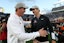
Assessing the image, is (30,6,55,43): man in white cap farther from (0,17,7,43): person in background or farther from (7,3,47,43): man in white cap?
(7,3,47,43): man in white cap

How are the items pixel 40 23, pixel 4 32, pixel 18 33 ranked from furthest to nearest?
1. pixel 4 32
2. pixel 40 23
3. pixel 18 33

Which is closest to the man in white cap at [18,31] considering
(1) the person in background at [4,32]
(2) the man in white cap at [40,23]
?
(2) the man in white cap at [40,23]

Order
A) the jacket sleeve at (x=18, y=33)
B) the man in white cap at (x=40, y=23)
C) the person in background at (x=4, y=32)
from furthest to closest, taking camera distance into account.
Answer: the person in background at (x=4, y=32)
the man in white cap at (x=40, y=23)
the jacket sleeve at (x=18, y=33)

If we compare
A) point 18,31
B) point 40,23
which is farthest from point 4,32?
point 18,31

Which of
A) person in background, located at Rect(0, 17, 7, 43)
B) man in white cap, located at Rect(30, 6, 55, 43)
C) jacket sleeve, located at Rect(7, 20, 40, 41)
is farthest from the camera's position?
person in background, located at Rect(0, 17, 7, 43)

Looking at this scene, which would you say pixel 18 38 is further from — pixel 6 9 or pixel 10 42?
pixel 6 9

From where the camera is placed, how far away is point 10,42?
104 inches

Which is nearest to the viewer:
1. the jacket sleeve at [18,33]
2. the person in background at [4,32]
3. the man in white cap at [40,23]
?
the jacket sleeve at [18,33]

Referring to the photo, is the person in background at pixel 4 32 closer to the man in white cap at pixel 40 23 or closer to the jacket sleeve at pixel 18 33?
the man in white cap at pixel 40 23

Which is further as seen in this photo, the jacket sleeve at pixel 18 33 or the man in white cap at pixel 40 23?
the man in white cap at pixel 40 23

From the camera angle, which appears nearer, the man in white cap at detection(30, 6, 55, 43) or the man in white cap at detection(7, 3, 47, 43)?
the man in white cap at detection(7, 3, 47, 43)

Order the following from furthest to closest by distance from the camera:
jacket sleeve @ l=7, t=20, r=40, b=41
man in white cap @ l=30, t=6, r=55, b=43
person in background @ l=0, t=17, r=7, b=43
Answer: person in background @ l=0, t=17, r=7, b=43 → man in white cap @ l=30, t=6, r=55, b=43 → jacket sleeve @ l=7, t=20, r=40, b=41

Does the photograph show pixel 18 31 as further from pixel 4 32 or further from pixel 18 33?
pixel 4 32

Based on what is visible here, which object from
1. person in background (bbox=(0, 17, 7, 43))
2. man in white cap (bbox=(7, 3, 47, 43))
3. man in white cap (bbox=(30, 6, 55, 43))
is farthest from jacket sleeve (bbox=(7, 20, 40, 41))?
person in background (bbox=(0, 17, 7, 43))
